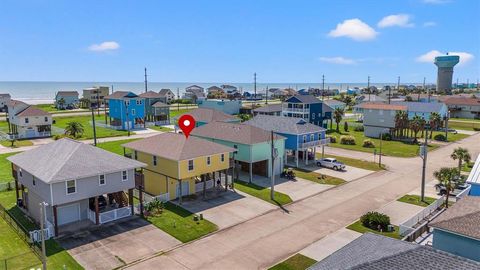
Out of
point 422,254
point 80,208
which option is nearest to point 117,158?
point 80,208

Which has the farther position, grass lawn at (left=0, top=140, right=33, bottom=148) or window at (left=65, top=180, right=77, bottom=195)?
grass lawn at (left=0, top=140, right=33, bottom=148)

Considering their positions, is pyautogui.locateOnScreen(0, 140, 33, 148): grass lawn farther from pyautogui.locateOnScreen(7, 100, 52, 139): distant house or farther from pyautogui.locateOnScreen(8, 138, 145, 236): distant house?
pyautogui.locateOnScreen(8, 138, 145, 236): distant house

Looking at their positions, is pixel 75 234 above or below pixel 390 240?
below

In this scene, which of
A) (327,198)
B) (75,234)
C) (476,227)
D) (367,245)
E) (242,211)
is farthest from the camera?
(327,198)

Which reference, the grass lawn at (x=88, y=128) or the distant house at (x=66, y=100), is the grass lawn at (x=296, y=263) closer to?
the grass lawn at (x=88, y=128)

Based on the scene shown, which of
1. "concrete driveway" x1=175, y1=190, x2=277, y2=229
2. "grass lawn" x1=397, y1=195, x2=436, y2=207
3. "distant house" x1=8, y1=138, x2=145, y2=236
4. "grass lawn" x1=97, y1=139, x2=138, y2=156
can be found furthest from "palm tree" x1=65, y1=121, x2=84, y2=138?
"grass lawn" x1=397, y1=195, x2=436, y2=207

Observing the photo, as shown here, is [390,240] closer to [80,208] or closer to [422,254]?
[422,254]

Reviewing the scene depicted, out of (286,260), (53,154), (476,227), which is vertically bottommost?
(286,260)

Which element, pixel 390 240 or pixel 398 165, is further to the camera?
pixel 398 165
